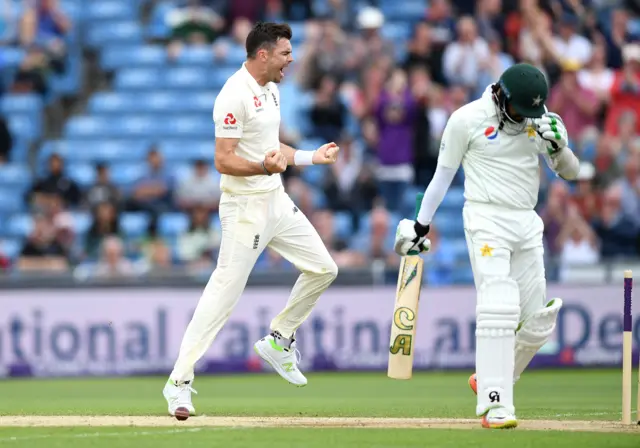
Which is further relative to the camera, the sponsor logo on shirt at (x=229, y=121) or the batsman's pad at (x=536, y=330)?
the sponsor logo on shirt at (x=229, y=121)

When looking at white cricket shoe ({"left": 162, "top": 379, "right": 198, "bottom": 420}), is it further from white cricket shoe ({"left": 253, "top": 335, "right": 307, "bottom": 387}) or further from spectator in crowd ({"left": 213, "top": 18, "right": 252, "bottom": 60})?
spectator in crowd ({"left": 213, "top": 18, "right": 252, "bottom": 60})

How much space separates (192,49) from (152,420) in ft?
39.7

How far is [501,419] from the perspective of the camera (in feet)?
29.5

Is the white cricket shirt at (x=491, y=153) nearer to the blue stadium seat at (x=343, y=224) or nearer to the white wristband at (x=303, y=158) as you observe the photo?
the white wristband at (x=303, y=158)

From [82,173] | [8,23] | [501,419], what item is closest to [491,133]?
[501,419]

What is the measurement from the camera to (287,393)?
13688 mm

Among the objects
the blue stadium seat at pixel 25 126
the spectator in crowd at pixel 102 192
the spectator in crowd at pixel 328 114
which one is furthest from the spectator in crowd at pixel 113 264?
the blue stadium seat at pixel 25 126

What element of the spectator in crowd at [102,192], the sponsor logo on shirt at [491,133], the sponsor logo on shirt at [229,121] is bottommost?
the spectator in crowd at [102,192]

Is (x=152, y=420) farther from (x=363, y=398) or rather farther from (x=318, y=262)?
(x=363, y=398)

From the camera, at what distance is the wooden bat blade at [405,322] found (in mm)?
9664

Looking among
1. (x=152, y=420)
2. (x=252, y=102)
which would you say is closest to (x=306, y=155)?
(x=252, y=102)

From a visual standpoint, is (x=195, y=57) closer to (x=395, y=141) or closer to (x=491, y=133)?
(x=395, y=141)

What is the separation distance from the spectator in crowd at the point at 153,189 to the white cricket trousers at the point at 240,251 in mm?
8691

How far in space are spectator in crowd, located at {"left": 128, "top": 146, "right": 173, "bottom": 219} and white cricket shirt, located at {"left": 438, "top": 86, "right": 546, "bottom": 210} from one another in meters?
9.82
